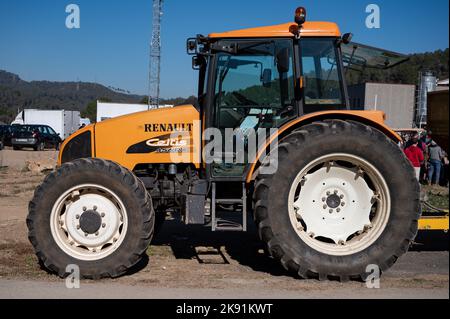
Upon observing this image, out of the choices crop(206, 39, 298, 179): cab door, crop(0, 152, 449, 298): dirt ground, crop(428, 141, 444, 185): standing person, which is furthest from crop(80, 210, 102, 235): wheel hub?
crop(428, 141, 444, 185): standing person

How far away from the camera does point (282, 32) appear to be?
19.6ft

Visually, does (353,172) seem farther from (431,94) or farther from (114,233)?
(114,233)

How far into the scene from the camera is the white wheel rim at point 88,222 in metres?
5.75

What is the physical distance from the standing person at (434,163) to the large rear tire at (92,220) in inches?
476

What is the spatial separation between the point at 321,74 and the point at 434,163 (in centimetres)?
1079

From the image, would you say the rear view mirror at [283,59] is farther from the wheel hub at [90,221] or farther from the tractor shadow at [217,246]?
the wheel hub at [90,221]

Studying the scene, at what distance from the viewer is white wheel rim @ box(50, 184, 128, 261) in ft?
18.9

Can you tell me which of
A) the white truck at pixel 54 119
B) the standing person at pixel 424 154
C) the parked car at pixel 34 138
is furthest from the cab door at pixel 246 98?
the white truck at pixel 54 119

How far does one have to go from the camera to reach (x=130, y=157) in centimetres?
639

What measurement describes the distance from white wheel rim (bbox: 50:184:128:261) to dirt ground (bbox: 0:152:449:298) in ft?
1.34

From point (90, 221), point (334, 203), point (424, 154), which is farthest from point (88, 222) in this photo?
point (424, 154)

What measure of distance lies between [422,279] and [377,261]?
675 mm

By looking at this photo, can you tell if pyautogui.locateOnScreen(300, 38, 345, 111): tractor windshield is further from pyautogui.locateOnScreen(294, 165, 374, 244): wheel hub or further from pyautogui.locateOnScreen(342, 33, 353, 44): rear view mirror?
pyautogui.locateOnScreen(294, 165, 374, 244): wheel hub

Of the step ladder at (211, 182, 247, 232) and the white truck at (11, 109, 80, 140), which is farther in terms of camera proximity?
the white truck at (11, 109, 80, 140)
